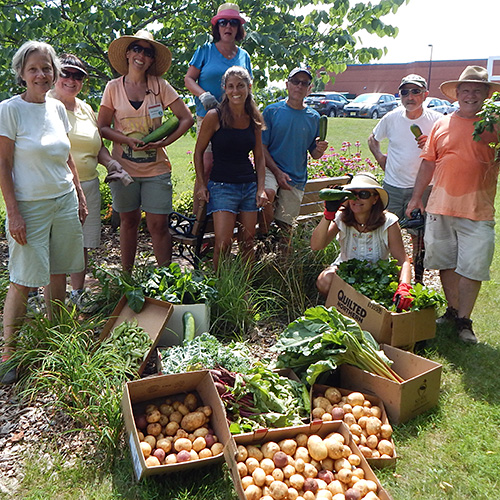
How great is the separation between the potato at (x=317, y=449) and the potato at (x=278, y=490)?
259 millimetres

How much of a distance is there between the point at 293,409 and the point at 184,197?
495 cm

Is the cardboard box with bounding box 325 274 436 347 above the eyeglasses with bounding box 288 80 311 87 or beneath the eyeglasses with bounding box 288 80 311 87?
beneath

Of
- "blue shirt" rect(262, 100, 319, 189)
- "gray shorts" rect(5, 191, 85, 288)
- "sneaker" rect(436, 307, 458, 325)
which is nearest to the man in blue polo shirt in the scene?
"blue shirt" rect(262, 100, 319, 189)

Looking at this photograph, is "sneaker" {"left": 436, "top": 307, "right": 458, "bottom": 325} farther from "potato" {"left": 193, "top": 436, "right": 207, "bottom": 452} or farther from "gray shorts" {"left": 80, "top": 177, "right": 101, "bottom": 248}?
"gray shorts" {"left": 80, "top": 177, "right": 101, "bottom": 248}

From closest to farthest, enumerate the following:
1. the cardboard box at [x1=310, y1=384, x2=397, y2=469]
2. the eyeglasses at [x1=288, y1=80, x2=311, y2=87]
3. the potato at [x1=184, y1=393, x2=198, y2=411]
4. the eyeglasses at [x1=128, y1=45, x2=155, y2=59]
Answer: the cardboard box at [x1=310, y1=384, x2=397, y2=469], the potato at [x1=184, y1=393, x2=198, y2=411], the eyeglasses at [x1=128, y1=45, x2=155, y2=59], the eyeglasses at [x1=288, y1=80, x2=311, y2=87]

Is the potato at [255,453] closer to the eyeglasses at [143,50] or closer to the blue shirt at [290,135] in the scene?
the blue shirt at [290,135]

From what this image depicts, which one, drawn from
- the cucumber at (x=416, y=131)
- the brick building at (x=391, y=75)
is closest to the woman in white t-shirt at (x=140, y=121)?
the cucumber at (x=416, y=131)

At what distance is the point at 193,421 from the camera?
9.97 feet

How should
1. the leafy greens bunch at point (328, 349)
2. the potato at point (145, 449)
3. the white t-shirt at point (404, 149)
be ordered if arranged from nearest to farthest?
the potato at point (145, 449), the leafy greens bunch at point (328, 349), the white t-shirt at point (404, 149)

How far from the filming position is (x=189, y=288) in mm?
4309

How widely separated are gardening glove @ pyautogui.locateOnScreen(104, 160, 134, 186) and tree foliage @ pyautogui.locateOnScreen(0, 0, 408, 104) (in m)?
1.50

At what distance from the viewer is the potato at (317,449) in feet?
9.14

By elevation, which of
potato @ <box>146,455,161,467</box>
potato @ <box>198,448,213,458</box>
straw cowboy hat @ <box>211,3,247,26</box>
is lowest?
potato @ <box>198,448,213,458</box>

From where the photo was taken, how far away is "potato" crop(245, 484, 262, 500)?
8.40 feet
